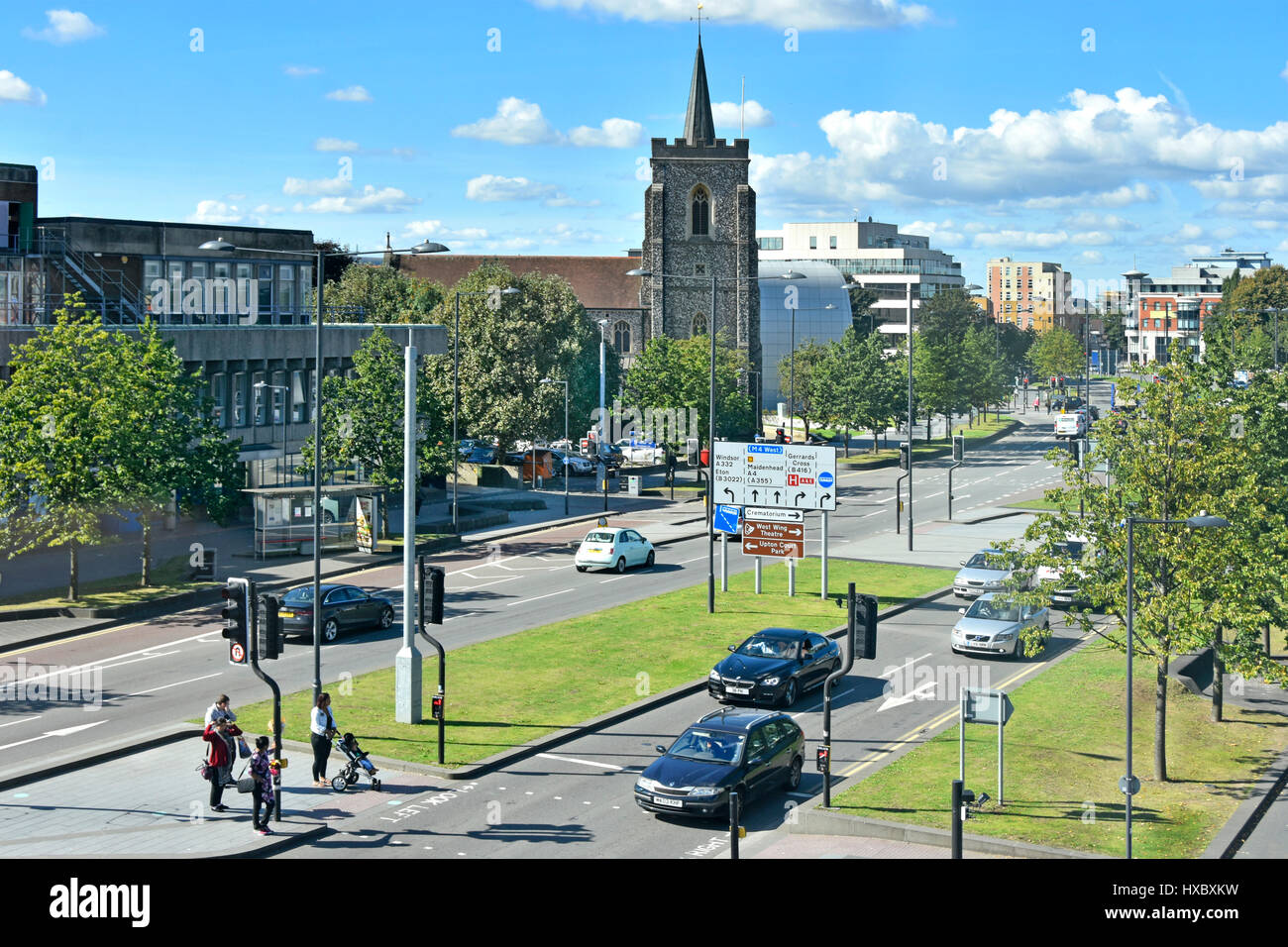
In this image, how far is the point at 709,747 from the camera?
70.5 feet

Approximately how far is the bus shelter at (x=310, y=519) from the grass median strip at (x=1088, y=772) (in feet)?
81.4

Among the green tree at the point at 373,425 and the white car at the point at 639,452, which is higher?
the green tree at the point at 373,425

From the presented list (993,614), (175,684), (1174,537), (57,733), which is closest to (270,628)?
(57,733)

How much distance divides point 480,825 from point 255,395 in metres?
39.6

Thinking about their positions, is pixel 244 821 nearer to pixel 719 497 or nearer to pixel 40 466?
pixel 40 466

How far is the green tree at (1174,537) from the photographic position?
947 inches

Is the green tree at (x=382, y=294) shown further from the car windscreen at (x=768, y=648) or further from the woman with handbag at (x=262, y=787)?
the woman with handbag at (x=262, y=787)

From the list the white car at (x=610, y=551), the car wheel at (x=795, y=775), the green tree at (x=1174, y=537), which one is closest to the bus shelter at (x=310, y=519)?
the white car at (x=610, y=551)

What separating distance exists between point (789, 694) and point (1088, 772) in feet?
21.0

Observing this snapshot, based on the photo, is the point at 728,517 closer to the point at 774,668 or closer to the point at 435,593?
the point at 774,668

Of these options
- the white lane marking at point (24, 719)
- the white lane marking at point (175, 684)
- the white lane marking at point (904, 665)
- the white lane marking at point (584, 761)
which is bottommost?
the white lane marking at point (584, 761)

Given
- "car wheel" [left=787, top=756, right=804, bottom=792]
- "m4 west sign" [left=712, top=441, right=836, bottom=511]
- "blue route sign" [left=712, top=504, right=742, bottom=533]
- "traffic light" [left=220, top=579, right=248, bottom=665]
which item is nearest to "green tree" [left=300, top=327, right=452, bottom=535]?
"blue route sign" [left=712, top=504, right=742, bottom=533]

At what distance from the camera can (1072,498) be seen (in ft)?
83.8

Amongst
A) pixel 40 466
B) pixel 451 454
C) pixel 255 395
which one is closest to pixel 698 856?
pixel 40 466
